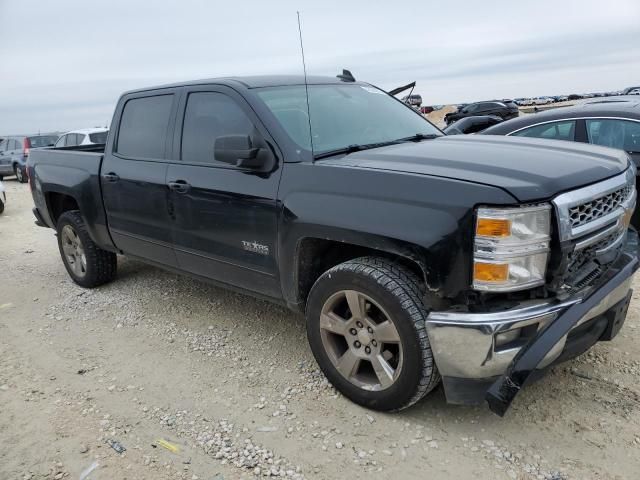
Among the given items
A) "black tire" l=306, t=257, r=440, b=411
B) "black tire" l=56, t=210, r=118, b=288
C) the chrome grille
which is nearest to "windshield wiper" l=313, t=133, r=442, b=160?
"black tire" l=306, t=257, r=440, b=411

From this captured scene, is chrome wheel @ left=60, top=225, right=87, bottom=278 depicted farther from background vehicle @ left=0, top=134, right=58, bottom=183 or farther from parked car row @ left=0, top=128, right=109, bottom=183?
background vehicle @ left=0, top=134, right=58, bottom=183

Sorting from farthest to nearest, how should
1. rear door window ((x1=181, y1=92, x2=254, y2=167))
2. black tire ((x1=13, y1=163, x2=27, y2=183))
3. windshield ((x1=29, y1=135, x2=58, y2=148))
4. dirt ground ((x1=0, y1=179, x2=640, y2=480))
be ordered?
black tire ((x1=13, y1=163, x2=27, y2=183)) → windshield ((x1=29, y1=135, x2=58, y2=148)) → rear door window ((x1=181, y1=92, x2=254, y2=167)) → dirt ground ((x1=0, y1=179, x2=640, y2=480))

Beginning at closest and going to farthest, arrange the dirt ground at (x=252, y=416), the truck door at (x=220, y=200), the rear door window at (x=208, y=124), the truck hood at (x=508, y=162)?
1. the truck hood at (x=508, y=162)
2. the dirt ground at (x=252, y=416)
3. the truck door at (x=220, y=200)
4. the rear door window at (x=208, y=124)

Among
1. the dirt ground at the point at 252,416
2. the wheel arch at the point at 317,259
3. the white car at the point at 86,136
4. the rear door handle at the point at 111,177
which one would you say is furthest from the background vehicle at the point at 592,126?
the white car at the point at 86,136

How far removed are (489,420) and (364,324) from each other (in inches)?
33.2

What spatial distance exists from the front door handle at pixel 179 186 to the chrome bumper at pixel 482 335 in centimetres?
200

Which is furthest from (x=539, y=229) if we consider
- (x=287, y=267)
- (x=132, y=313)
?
(x=132, y=313)

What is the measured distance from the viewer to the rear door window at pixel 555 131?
18.3 ft

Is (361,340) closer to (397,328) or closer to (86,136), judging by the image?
(397,328)

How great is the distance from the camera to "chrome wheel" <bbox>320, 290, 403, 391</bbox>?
9.30 feet

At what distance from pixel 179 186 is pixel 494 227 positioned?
2.27 metres

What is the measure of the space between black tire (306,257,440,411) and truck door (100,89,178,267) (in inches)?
65.5

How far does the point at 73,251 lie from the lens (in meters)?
5.50

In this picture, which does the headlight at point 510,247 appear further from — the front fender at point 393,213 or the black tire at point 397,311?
the black tire at point 397,311
